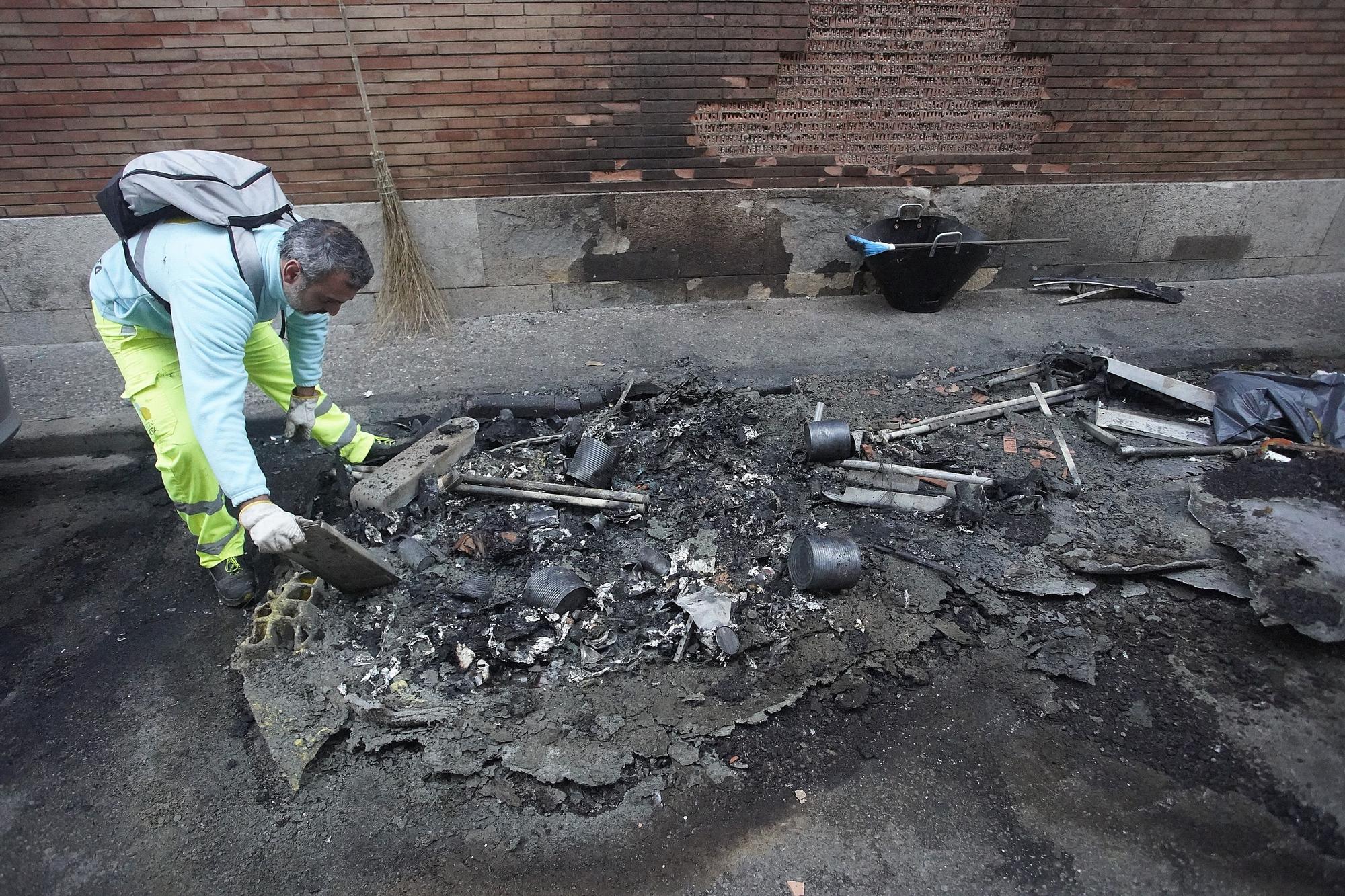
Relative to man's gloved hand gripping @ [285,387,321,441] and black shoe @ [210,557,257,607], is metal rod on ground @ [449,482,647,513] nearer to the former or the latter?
man's gloved hand gripping @ [285,387,321,441]

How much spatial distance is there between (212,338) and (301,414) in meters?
1.29

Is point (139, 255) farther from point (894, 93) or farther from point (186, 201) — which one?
point (894, 93)

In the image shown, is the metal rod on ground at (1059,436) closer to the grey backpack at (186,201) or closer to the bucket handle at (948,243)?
the bucket handle at (948,243)

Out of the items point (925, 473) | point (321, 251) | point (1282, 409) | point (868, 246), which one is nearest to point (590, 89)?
point (868, 246)

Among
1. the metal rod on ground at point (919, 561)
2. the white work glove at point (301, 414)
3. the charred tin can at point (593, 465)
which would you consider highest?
the white work glove at point (301, 414)

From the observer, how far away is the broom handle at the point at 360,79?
498 cm

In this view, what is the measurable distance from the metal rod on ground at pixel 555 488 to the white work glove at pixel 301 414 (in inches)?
36.9

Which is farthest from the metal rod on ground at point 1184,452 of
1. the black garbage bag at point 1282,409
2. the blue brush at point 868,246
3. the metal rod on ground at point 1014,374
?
the blue brush at point 868,246

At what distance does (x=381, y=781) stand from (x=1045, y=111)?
7.19 meters

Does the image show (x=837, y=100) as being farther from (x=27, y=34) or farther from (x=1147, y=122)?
(x=27, y=34)

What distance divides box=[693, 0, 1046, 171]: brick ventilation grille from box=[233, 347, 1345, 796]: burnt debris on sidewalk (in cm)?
268

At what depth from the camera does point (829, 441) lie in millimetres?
4148

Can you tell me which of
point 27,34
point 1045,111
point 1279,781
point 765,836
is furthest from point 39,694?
point 1045,111

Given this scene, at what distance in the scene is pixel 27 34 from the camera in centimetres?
482
